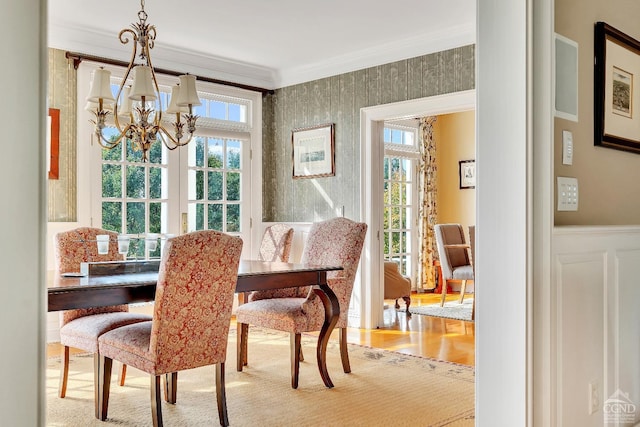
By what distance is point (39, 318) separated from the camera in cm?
90

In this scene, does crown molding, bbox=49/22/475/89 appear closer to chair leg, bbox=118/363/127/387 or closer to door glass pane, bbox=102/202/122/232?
door glass pane, bbox=102/202/122/232

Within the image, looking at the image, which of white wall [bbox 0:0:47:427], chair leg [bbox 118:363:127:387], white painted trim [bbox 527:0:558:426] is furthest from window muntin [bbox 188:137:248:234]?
white wall [bbox 0:0:47:427]

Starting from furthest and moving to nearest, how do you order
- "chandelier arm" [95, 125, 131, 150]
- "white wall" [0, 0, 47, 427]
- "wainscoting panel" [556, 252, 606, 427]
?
"chandelier arm" [95, 125, 131, 150] → "wainscoting panel" [556, 252, 606, 427] → "white wall" [0, 0, 47, 427]

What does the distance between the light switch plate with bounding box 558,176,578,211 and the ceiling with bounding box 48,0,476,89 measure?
2609 mm

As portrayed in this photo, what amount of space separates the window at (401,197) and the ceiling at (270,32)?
210 centimetres

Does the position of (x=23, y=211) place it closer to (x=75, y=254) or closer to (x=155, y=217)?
(x=75, y=254)

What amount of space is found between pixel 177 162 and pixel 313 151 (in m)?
1.41

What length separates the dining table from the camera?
2.52 meters

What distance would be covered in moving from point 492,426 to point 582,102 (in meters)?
1.26

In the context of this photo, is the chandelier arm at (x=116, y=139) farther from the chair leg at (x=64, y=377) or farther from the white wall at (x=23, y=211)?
the white wall at (x=23, y=211)

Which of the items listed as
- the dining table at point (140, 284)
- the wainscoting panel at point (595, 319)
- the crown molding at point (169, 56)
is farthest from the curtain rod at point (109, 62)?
the wainscoting panel at point (595, 319)

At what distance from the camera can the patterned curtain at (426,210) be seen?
8.12 metres

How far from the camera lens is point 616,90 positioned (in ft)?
7.98

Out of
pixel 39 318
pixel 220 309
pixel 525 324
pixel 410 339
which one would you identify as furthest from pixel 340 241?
pixel 39 318
